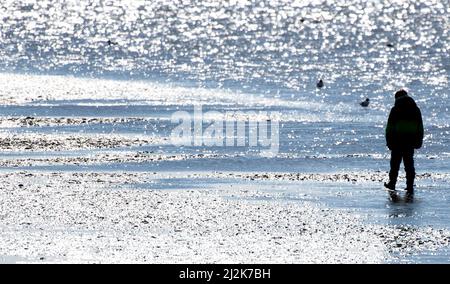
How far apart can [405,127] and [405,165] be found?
2.09 feet

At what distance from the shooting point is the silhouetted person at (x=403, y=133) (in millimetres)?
21734

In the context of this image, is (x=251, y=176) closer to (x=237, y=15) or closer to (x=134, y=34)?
(x=134, y=34)

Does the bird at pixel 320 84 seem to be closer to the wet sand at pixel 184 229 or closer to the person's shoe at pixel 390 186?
the wet sand at pixel 184 229

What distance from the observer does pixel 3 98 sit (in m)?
40.8

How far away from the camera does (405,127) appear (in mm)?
21750

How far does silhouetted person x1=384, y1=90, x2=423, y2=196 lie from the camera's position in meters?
21.7

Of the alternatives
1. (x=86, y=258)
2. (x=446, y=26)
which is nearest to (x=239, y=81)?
(x=86, y=258)

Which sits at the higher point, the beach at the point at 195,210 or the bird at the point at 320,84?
the beach at the point at 195,210

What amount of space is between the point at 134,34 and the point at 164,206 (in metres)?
76.3

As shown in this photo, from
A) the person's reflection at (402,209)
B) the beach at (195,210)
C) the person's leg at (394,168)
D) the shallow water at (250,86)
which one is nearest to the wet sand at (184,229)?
the beach at (195,210)

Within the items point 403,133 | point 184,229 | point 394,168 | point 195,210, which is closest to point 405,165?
point 394,168

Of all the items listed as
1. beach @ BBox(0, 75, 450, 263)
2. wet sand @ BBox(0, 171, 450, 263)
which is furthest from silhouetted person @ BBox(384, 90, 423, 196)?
wet sand @ BBox(0, 171, 450, 263)

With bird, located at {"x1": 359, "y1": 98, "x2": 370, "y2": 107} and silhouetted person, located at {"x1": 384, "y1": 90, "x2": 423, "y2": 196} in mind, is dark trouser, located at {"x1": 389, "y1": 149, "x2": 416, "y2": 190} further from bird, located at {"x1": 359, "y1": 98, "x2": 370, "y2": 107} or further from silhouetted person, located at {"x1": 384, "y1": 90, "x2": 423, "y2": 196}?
bird, located at {"x1": 359, "y1": 98, "x2": 370, "y2": 107}
